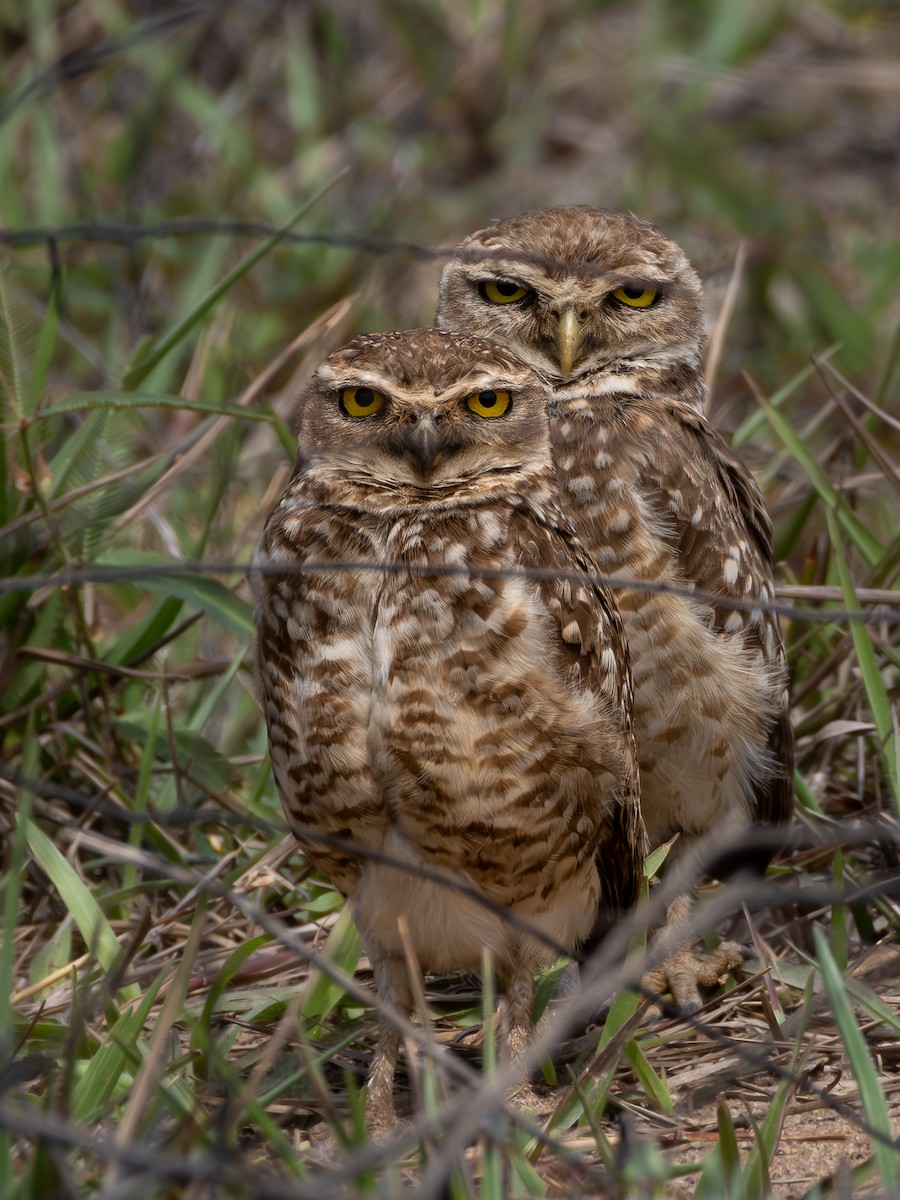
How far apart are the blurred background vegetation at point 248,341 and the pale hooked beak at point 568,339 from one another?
18.1 inches

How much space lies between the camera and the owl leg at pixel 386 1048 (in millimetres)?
3021

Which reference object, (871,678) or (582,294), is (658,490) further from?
(871,678)

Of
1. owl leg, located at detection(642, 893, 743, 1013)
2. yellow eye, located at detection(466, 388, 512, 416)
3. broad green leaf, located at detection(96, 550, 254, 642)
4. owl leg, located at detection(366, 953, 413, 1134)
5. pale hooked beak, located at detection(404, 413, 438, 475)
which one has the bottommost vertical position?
owl leg, located at detection(642, 893, 743, 1013)

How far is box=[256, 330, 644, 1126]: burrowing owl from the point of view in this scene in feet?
9.15

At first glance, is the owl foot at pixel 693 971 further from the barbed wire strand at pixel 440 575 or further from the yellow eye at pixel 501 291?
the yellow eye at pixel 501 291

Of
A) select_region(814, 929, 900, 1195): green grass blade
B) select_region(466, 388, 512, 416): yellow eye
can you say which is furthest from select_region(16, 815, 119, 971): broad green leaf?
select_region(814, 929, 900, 1195): green grass blade

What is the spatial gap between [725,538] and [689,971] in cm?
102

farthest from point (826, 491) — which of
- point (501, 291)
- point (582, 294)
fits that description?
point (501, 291)

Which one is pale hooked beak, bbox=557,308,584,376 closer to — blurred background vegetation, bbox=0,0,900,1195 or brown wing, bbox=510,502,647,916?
blurred background vegetation, bbox=0,0,900,1195

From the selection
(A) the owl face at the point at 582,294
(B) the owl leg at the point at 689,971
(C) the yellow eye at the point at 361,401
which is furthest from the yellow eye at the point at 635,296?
(B) the owl leg at the point at 689,971

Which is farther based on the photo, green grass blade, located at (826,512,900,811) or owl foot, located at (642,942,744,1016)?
owl foot, located at (642,942,744,1016)

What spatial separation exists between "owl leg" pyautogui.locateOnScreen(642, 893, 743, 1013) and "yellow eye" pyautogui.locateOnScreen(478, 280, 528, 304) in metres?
1.56

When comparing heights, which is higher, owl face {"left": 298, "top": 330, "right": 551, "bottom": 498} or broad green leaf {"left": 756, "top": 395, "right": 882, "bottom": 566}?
owl face {"left": 298, "top": 330, "right": 551, "bottom": 498}

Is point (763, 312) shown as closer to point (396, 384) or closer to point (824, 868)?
point (824, 868)
